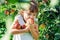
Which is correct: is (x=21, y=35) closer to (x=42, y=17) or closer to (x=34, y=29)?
(x=34, y=29)

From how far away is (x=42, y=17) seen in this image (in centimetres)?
275

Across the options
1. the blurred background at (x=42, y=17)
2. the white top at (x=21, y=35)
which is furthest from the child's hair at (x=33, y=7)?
the white top at (x=21, y=35)

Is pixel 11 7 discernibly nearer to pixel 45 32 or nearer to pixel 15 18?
pixel 15 18

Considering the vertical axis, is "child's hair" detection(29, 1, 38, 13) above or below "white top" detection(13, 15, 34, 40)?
above

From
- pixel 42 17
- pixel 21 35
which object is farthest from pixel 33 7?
pixel 21 35

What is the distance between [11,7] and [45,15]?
1.20 ft

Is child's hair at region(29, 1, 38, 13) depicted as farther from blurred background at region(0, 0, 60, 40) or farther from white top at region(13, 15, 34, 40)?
white top at region(13, 15, 34, 40)

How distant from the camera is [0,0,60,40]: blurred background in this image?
2729mm

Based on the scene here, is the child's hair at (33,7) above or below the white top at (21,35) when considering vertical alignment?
above

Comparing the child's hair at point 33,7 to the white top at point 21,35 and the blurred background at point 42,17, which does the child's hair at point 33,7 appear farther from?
the white top at point 21,35

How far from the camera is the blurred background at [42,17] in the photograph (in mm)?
2729

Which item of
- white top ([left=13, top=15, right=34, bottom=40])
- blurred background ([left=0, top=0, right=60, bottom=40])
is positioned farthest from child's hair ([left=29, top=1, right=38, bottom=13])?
white top ([left=13, top=15, right=34, bottom=40])

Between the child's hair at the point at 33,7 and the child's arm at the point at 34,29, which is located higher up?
the child's hair at the point at 33,7

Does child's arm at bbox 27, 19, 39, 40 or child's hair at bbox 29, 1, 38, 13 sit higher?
child's hair at bbox 29, 1, 38, 13
